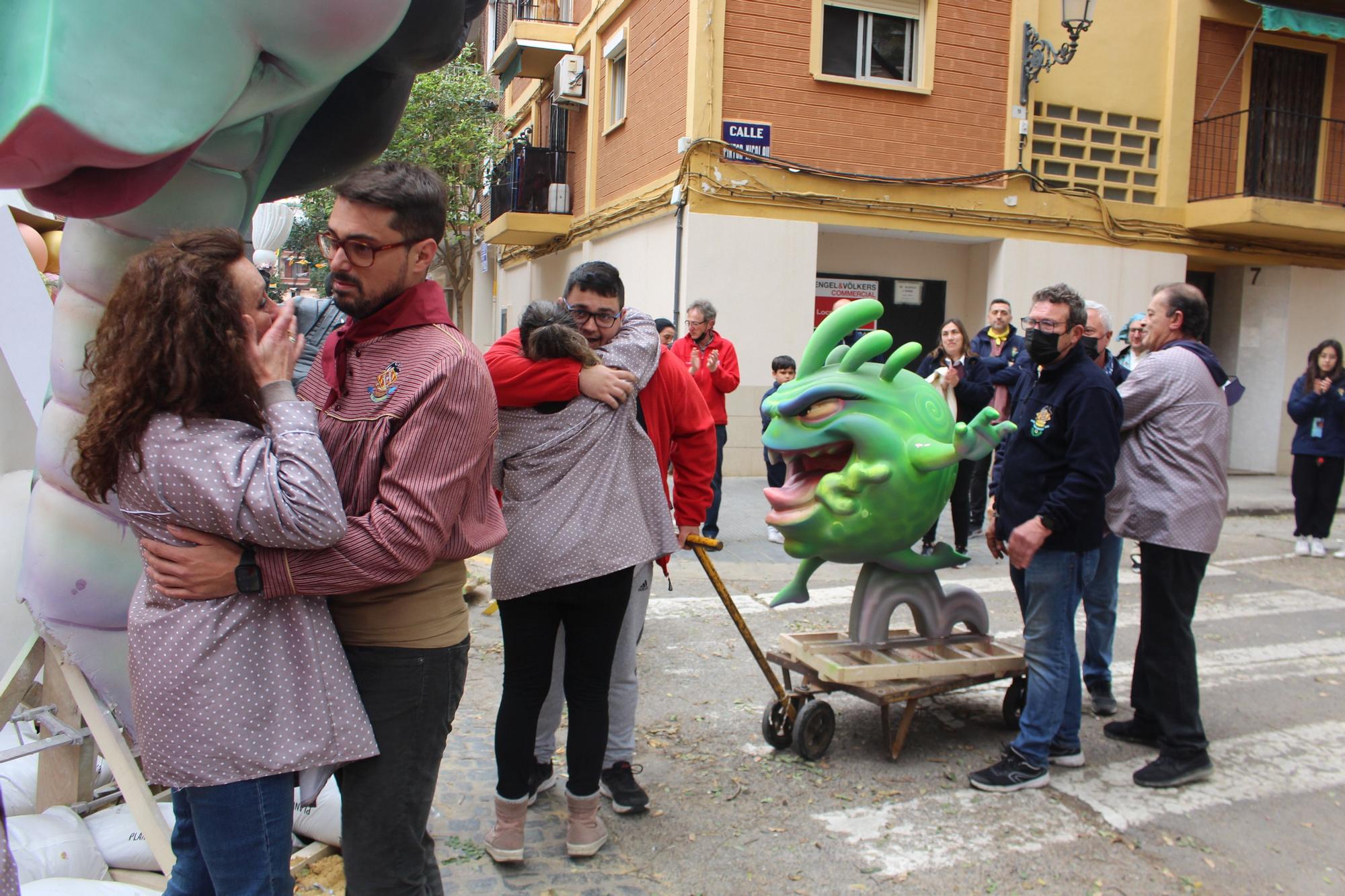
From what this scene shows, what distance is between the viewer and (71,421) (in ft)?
7.70

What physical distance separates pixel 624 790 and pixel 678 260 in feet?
29.9

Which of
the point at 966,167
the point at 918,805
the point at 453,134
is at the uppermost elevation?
the point at 453,134

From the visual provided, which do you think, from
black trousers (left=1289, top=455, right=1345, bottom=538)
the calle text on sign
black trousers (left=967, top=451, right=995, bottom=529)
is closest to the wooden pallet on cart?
black trousers (left=967, top=451, right=995, bottom=529)

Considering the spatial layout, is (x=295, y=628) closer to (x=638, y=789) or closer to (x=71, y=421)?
(x=71, y=421)

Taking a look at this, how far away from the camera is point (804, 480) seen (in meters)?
4.11

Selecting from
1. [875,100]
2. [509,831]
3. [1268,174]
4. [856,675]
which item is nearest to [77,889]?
[509,831]

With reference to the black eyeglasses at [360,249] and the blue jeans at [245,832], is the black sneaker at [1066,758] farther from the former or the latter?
the black eyeglasses at [360,249]

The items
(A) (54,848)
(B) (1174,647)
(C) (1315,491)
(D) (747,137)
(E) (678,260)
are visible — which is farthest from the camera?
(E) (678,260)

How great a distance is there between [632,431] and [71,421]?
1495mm

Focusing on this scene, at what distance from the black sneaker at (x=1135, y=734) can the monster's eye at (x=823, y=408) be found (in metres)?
1.89

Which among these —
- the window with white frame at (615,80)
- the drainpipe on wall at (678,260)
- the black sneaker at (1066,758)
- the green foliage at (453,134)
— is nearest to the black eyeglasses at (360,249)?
the black sneaker at (1066,758)

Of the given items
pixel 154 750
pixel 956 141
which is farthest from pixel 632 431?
pixel 956 141

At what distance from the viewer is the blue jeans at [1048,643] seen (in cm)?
372

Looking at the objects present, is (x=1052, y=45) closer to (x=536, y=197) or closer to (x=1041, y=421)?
(x=536, y=197)
